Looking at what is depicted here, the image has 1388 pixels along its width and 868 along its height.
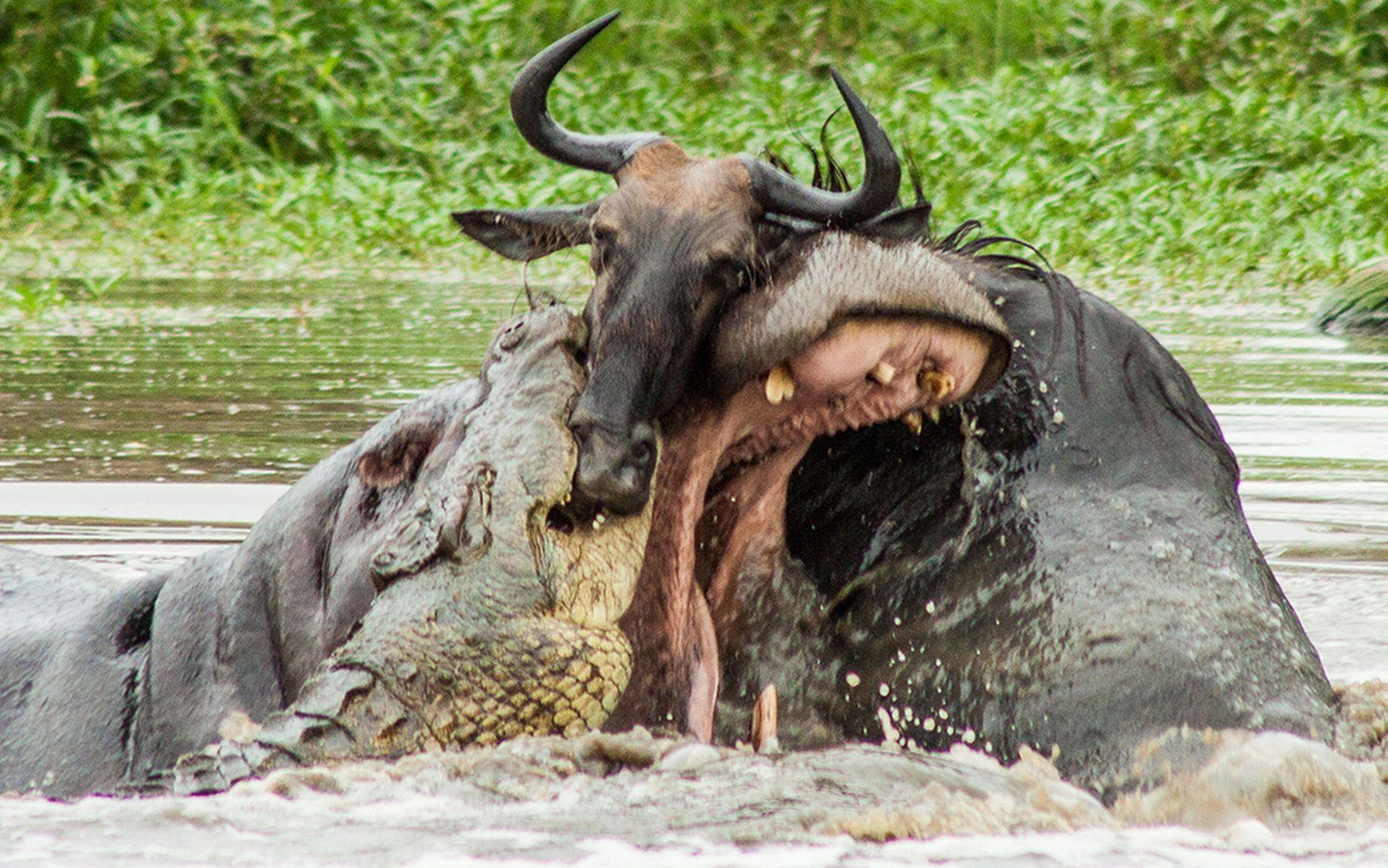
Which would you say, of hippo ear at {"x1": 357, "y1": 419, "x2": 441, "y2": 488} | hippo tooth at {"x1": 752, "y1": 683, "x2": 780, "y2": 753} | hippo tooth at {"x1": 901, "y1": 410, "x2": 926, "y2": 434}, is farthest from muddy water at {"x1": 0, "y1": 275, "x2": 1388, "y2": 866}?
hippo ear at {"x1": 357, "y1": 419, "x2": 441, "y2": 488}

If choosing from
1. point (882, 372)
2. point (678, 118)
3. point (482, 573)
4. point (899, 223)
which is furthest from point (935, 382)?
point (678, 118)

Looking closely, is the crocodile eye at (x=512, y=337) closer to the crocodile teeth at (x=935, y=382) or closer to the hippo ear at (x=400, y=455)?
the hippo ear at (x=400, y=455)

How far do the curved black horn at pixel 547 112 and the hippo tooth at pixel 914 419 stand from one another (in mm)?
439

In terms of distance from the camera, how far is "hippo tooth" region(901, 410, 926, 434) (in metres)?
2.45

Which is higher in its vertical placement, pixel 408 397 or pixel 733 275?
pixel 733 275

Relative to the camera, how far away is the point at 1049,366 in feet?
8.57

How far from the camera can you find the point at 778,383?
2.35m

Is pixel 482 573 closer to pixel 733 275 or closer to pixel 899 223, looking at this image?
pixel 733 275

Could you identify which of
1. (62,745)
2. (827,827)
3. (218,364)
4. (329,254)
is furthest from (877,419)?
(329,254)

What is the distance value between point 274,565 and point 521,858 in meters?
0.75

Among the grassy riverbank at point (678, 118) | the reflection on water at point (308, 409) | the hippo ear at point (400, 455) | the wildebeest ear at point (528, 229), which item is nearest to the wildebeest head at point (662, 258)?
the wildebeest ear at point (528, 229)

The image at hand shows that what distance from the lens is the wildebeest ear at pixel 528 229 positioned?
2.70m

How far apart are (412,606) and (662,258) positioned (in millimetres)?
438

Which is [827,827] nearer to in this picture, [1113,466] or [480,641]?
[480,641]
